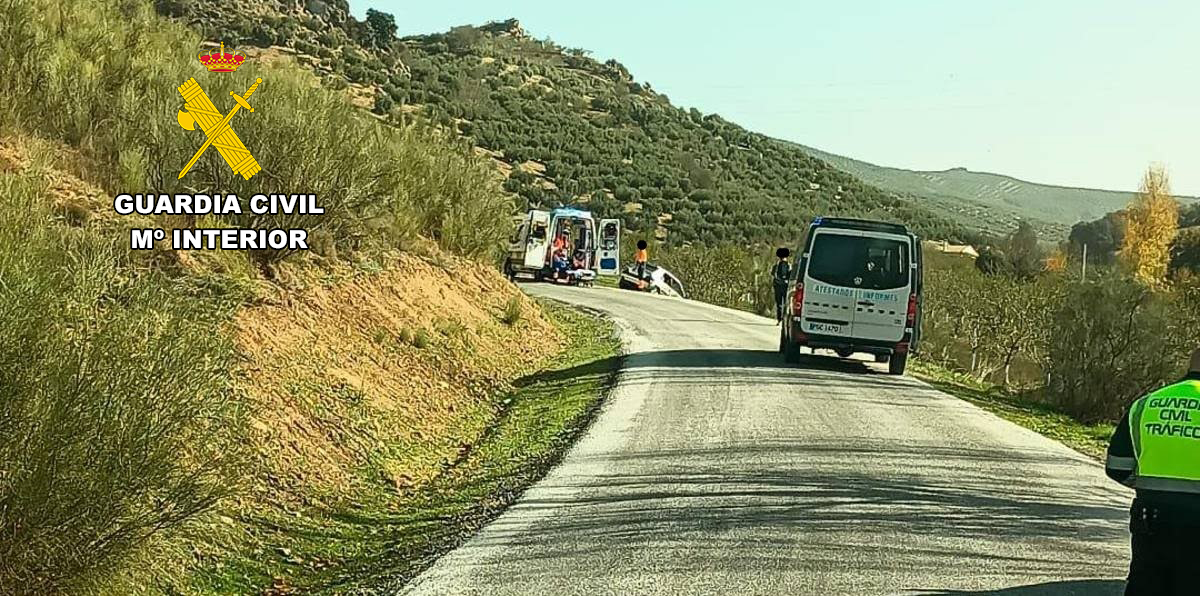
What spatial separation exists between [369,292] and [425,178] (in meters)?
6.16

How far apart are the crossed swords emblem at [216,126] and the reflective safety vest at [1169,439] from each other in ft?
33.4

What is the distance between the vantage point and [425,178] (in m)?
21.3

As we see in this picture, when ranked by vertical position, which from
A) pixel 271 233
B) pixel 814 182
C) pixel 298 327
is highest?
pixel 814 182

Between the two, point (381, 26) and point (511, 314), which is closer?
point (511, 314)

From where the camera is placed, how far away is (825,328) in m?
19.2

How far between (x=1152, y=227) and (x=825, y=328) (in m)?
51.6

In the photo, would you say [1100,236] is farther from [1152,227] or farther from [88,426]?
[88,426]

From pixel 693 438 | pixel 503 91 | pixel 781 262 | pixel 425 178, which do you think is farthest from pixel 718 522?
pixel 503 91

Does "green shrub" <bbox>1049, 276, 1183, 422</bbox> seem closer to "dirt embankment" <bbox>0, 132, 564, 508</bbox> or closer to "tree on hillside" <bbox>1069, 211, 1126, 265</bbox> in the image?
"dirt embankment" <bbox>0, 132, 564, 508</bbox>

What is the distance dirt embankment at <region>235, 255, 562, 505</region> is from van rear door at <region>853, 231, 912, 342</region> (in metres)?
5.26

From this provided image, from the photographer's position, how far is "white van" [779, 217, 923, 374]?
19.1 m

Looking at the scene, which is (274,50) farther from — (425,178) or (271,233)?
(271,233)

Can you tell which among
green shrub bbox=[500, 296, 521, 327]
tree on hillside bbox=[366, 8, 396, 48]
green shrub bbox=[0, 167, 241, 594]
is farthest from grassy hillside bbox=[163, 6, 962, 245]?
green shrub bbox=[0, 167, 241, 594]

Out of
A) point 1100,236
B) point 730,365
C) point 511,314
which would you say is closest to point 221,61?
point 511,314
